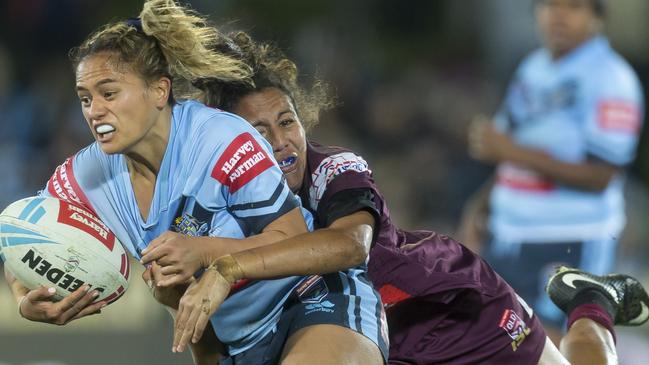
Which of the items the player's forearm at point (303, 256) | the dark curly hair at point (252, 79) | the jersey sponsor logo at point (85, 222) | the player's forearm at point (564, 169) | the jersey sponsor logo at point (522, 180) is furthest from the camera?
the jersey sponsor logo at point (522, 180)

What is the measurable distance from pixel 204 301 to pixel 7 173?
5.34 metres

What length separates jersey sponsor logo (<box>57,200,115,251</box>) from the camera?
373 centimetres

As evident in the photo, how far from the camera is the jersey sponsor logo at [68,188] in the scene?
3918 millimetres

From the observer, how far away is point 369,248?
3682 millimetres

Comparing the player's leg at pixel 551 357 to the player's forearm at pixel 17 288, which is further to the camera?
the player's leg at pixel 551 357

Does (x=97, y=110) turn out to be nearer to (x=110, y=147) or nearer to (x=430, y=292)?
(x=110, y=147)

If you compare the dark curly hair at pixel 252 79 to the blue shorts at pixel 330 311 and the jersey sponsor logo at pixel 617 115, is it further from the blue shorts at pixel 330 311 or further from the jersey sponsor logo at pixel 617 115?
the jersey sponsor logo at pixel 617 115

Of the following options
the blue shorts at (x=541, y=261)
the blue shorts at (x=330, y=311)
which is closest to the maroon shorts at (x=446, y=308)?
the blue shorts at (x=330, y=311)

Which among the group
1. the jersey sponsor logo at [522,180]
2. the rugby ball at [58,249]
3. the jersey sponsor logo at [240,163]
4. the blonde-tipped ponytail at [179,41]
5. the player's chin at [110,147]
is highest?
the blonde-tipped ponytail at [179,41]

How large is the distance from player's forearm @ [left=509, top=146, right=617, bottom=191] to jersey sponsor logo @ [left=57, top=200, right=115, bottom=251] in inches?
116

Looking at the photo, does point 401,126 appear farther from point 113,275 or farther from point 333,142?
point 113,275

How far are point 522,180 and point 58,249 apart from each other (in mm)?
3360

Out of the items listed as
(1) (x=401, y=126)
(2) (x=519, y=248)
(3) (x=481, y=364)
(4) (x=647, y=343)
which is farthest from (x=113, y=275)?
(1) (x=401, y=126)

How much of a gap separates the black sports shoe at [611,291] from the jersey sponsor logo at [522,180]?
139 cm
